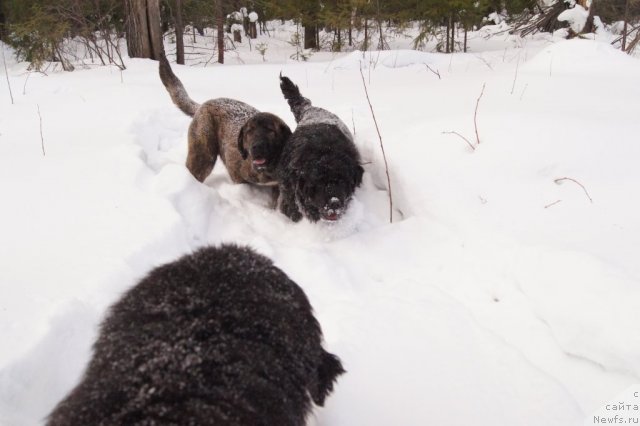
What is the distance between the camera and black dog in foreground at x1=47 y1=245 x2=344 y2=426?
3.24 feet

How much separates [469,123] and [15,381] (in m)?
3.87

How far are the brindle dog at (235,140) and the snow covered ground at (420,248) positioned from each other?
10.7 inches

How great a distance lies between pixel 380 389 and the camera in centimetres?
201

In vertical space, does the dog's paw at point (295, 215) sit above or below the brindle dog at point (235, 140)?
below

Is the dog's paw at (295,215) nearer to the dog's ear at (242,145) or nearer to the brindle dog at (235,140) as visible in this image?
the brindle dog at (235,140)

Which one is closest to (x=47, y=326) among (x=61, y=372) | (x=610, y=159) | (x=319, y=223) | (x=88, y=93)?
(x=61, y=372)

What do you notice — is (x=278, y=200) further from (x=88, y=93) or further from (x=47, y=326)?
(x=88, y=93)

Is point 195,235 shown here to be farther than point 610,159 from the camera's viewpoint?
Yes

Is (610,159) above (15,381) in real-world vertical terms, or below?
above

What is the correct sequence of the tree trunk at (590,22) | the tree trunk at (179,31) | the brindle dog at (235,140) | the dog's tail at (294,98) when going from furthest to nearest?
the tree trunk at (179,31) → the tree trunk at (590,22) → the dog's tail at (294,98) → the brindle dog at (235,140)

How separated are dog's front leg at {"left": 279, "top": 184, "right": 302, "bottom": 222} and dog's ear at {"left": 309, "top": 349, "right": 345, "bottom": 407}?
238 centimetres

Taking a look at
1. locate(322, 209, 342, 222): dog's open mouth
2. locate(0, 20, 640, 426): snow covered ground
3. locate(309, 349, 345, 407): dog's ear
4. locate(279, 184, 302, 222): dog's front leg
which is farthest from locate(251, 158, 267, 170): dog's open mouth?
locate(309, 349, 345, 407): dog's ear

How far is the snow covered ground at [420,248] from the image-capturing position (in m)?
1.92

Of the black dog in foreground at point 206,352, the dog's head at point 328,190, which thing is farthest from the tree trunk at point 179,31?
the black dog in foreground at point 206,352
